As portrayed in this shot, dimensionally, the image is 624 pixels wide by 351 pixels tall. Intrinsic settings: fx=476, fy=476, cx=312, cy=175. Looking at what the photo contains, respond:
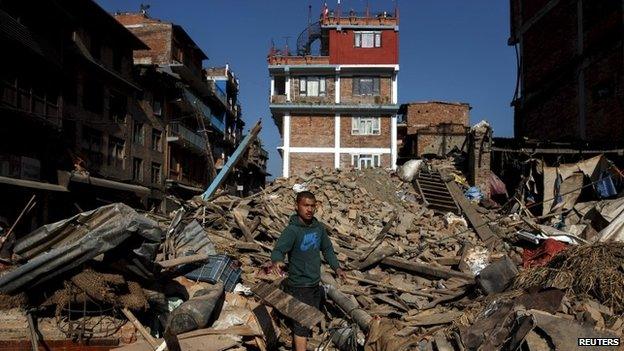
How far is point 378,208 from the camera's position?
1538 cm

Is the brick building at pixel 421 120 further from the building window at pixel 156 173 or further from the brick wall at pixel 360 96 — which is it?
the building window at pixel 156 173

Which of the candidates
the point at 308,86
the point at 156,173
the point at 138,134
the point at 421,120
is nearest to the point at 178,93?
the point at 138,134

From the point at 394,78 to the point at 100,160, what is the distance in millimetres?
22596

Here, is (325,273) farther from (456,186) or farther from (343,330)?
(456,186)

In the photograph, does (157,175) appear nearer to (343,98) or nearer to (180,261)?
(343,98)

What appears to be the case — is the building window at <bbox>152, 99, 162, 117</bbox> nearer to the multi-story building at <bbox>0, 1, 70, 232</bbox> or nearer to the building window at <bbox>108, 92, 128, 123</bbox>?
the building window at <bbox>108, 92, 128, 123</bbox>

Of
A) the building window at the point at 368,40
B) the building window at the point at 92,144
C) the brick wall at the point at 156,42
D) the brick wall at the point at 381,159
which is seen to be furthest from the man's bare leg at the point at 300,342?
the brick wall at the point at 156,42

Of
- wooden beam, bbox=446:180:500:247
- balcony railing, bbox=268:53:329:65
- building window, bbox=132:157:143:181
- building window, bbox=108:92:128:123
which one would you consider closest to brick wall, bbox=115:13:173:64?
balcony railing, bbox=268:53:329:65

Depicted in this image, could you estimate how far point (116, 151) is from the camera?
29516 mm

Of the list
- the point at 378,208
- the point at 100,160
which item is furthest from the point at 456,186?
the point at 100,160

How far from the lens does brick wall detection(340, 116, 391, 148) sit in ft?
124

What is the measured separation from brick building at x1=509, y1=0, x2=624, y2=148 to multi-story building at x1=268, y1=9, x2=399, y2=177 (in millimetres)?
12545

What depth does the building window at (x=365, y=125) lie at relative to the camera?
3772cm
